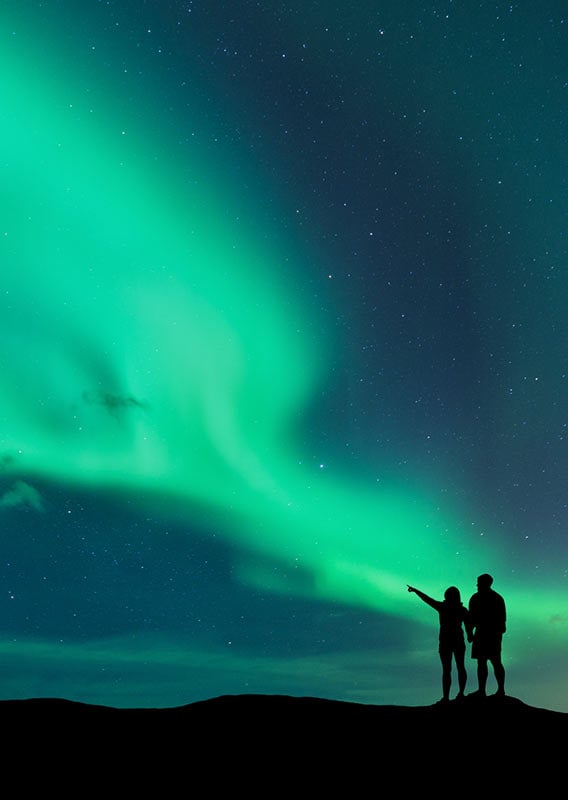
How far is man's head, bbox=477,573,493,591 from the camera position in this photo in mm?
11883

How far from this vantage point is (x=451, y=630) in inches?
482

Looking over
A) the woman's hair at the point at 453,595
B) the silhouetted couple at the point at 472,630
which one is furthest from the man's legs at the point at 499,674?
the woman's hair at the point at 453,595

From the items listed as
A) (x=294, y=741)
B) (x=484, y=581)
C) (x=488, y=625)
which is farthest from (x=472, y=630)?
(x=294, y=741)

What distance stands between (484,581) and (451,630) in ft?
3.49

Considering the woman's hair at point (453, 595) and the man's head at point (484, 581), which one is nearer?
the man's head at point (484, 581)

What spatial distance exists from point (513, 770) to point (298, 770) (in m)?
2.91

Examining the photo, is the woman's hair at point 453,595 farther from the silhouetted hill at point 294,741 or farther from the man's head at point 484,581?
the silhouetted hill at point 294,741

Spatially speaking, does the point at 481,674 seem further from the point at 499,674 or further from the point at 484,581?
the point at 484,581

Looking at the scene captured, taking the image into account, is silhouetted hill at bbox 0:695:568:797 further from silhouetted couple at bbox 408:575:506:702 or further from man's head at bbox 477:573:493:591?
man's head at bbox 477:573:493:591

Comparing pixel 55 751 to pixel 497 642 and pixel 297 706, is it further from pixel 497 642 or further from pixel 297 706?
pixel 497 642

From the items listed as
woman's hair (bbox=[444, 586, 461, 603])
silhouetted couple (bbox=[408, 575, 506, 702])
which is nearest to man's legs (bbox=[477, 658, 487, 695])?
silhouetted couple (bbox=[408, 575, 506, 702])

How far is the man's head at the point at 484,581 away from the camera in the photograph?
11.9m

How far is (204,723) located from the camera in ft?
38.2

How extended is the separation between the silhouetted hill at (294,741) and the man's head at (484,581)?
189 centimetres
